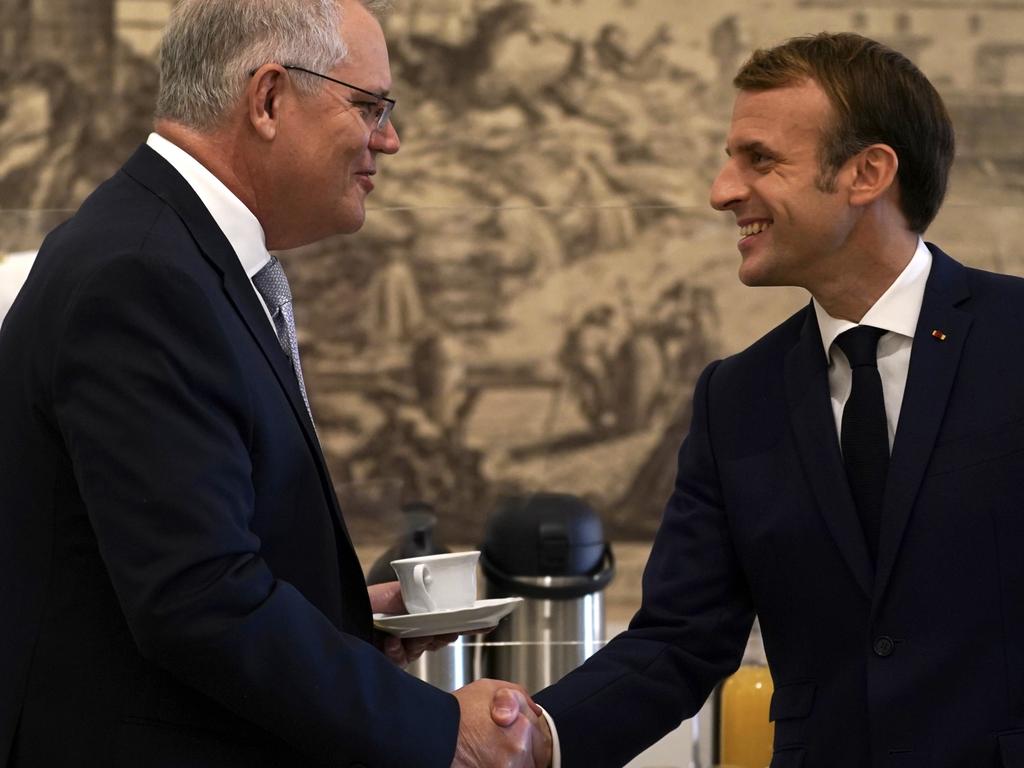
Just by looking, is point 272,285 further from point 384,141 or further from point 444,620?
point 444,620

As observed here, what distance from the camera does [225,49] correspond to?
1.96m

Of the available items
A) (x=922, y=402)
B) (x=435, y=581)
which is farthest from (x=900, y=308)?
(x=435, y=581)

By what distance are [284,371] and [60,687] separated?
471mm

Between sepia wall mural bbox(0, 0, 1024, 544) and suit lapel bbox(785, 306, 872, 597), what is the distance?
249cm

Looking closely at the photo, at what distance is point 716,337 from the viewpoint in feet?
15.7

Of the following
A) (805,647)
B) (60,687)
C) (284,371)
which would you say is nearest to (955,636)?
(805,647)

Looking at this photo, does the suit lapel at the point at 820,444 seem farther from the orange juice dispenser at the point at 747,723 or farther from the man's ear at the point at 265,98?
the orange juice dispenser at the point at 747,723

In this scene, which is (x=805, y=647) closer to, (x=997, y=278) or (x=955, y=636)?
(x=955, y=636)

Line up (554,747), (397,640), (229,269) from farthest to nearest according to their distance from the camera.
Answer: (554,747)
(397,640)
(229,269)

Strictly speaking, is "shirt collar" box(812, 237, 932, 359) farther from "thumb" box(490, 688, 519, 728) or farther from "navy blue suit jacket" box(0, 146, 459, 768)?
"navy blue suit jacket" box(0, 146, 459, 768)

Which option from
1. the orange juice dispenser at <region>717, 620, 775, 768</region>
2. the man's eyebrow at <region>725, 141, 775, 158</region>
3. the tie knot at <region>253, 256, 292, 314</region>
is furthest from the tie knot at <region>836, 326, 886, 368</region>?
the orange juice dispenser at <region>717, 620, 775, 768</region>

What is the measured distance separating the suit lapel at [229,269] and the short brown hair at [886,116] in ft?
3.03

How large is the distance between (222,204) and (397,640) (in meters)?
0.74

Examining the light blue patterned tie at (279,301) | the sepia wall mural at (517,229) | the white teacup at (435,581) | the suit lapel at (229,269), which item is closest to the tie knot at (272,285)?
the light blue patterned tie at (279,301)
